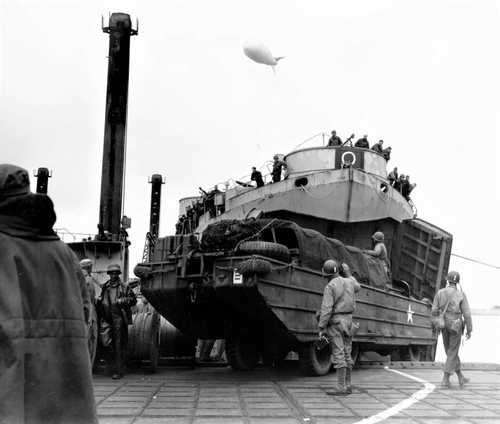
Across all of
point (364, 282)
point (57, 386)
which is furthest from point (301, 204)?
point (57, 386)

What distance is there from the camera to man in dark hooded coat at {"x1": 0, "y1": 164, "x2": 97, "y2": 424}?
7.28 feet

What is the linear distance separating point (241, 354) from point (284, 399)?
338 centimetres

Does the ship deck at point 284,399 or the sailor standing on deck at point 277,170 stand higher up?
the sailor standing on deck at point 277,170

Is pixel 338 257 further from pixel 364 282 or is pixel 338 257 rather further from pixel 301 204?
pixel 301 204

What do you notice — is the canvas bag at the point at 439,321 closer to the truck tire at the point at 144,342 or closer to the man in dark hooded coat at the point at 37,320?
the truck tire at the point at 144,342

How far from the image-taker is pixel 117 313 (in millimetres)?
8812

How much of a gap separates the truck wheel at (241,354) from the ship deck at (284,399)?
23 cm

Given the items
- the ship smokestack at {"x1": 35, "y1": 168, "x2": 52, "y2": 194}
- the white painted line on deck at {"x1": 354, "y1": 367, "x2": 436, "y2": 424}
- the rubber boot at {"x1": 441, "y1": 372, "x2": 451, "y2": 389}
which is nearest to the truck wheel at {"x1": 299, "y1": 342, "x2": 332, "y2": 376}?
the white painted line on deck at {"x1": 354, "y1": 367, "x2": 436, "y2": 424}

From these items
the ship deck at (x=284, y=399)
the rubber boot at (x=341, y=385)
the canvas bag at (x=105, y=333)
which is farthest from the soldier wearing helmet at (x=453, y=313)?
the canvas bag at (x=105, y=333)

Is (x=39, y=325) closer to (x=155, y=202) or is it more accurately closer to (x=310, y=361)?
(x=310, y=361)

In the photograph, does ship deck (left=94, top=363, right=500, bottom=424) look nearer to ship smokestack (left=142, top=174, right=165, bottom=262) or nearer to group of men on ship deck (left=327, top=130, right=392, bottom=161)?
group of men on ship deck (left=327, top=130, right=392, bottom=161)

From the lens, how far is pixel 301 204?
53.8 feet

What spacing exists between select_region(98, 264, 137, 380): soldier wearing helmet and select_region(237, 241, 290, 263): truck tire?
5.69 feet

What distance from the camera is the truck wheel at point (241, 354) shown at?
992cm
